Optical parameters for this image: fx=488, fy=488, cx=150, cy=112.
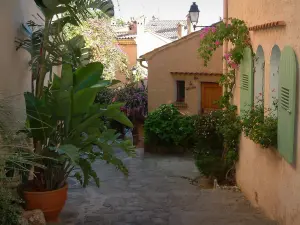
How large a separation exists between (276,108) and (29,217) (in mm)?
3719

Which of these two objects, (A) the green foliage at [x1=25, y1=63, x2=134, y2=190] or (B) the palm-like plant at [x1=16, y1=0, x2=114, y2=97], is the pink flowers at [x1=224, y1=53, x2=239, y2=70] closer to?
(B) the palm-like plant at [x1=16, y1=0, x2=114, y2=97]

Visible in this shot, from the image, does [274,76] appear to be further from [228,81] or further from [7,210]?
[7,210]

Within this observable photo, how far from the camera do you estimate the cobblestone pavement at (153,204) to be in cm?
736

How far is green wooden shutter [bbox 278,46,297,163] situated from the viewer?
19.5 feet

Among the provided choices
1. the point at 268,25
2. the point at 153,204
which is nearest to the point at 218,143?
the point at 153,204

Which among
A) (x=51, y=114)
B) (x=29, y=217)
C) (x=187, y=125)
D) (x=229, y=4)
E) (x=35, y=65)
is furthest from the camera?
(x=187, y=125)

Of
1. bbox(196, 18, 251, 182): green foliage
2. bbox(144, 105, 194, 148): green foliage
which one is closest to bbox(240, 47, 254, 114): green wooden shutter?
bbox(196, 18, 251, 182): green foliage

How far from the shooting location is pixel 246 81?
870 centimetres

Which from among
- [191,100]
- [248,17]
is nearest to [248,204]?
[248,17]

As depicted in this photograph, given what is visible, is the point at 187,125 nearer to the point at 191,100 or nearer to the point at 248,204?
the point at 191,100

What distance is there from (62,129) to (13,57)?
1.55 m

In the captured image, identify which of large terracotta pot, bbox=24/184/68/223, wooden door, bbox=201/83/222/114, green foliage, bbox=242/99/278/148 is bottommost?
large terracotta pot, bbox=24/184/68/223

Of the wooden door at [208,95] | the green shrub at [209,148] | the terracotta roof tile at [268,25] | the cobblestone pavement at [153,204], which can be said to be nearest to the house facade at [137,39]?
the wooden door at [208,95]

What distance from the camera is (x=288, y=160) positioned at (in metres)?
6.14
